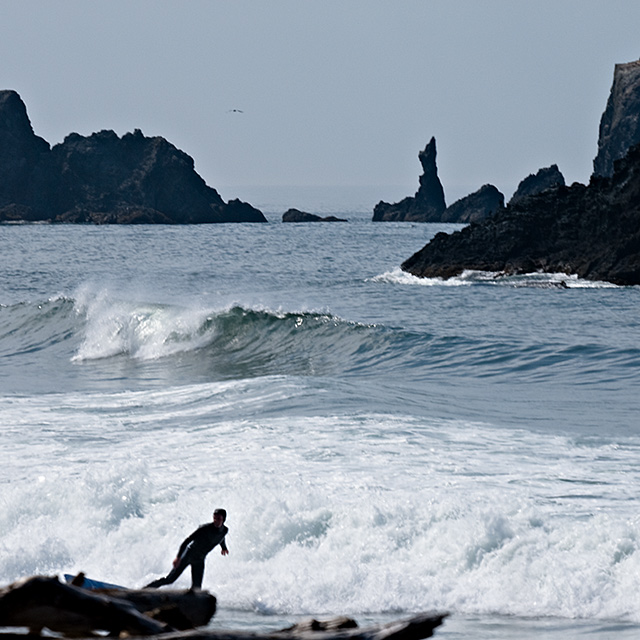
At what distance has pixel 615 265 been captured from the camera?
43.3m

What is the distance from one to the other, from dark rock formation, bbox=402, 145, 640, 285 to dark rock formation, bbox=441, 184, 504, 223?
440ft

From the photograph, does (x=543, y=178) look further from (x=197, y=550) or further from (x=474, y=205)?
(x=197, y=550)

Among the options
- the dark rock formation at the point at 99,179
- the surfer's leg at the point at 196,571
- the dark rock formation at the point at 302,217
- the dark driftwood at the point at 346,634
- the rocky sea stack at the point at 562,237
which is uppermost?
the dark rock formation at the point at 99,179

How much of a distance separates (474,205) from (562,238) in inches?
5579

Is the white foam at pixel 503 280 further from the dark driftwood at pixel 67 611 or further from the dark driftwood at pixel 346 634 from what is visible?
the dark driftwood at pixel 67 611

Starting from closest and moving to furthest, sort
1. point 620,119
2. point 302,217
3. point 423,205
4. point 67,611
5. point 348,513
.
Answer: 1. point 67,611
2. point 348,513
3. point 620,119
4. point 302,217
5. point 423,205

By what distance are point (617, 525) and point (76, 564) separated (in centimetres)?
544

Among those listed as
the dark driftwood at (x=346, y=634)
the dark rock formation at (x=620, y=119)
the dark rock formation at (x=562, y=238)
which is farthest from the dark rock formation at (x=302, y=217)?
the dark driftwood at (x=346, y=634)

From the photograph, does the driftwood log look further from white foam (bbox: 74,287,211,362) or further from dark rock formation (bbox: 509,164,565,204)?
dark rock formation (bbox: 509,164,565,204)

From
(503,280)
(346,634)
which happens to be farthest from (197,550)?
(503,280)

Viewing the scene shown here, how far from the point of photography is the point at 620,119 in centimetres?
13212

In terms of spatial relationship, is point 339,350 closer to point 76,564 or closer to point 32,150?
point 76,564

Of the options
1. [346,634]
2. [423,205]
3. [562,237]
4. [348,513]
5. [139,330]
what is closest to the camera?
[346,634]

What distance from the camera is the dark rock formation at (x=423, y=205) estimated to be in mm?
193712
